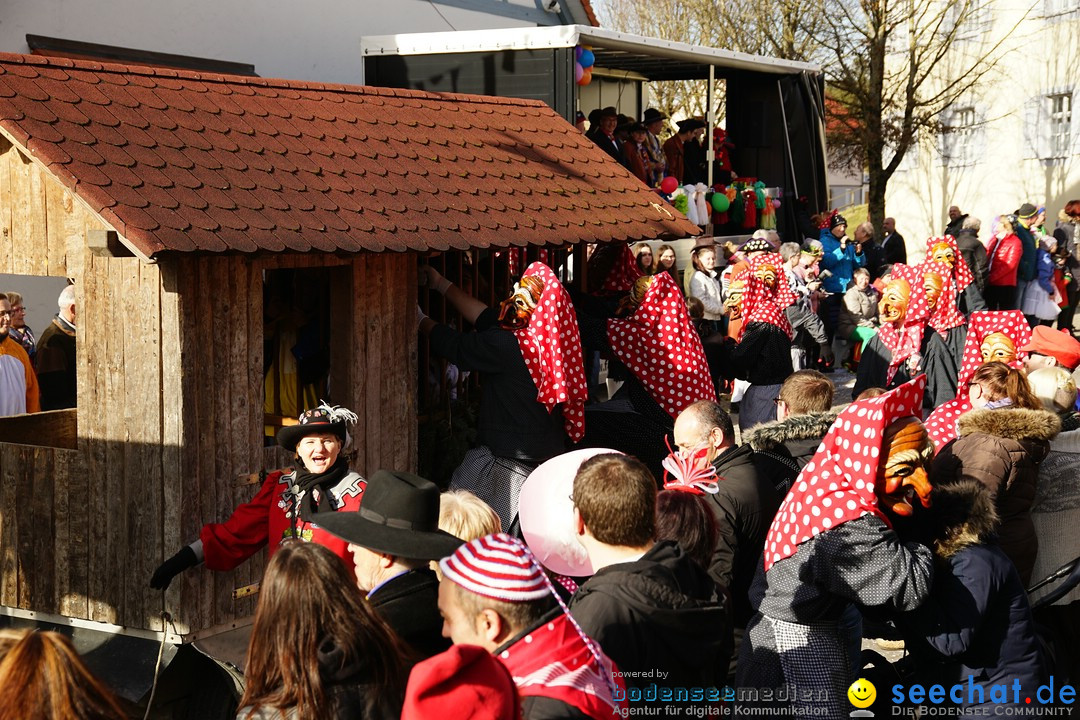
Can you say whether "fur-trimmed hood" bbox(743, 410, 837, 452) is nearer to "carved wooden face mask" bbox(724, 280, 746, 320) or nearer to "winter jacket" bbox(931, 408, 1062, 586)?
"winter jacket" bbox(931, 408, 1062, 586)

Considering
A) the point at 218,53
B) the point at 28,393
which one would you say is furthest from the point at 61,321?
the point at 218,53

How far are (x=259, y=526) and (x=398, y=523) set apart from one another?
146 centimetres

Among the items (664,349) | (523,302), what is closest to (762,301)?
(664,349)

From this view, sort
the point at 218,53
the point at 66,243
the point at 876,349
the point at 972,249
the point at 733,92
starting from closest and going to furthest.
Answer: the point at 66,243
the point at 876,349
the point at 218,53
the point at 972,249
the point at 733,92

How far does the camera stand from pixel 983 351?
736 centimetres

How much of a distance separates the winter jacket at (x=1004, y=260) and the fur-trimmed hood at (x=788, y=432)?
9.83 m

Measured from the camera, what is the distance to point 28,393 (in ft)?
24.8

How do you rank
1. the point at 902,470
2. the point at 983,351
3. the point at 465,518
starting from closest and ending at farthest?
1. the point at 465,518
2. the point at 902,470
3. the point at 983,351

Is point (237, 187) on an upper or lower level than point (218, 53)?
lower

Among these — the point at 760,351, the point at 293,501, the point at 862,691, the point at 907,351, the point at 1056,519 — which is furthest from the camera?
the point at 907,351

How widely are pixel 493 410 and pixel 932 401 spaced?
357 cm

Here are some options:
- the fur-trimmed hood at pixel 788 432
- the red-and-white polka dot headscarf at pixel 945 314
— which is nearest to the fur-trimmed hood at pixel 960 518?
the fur-trimmed hood at pixel 788 432

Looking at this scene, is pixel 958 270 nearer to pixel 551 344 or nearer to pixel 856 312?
pixel 856 312

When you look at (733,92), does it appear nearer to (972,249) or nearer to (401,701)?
(972,249)
